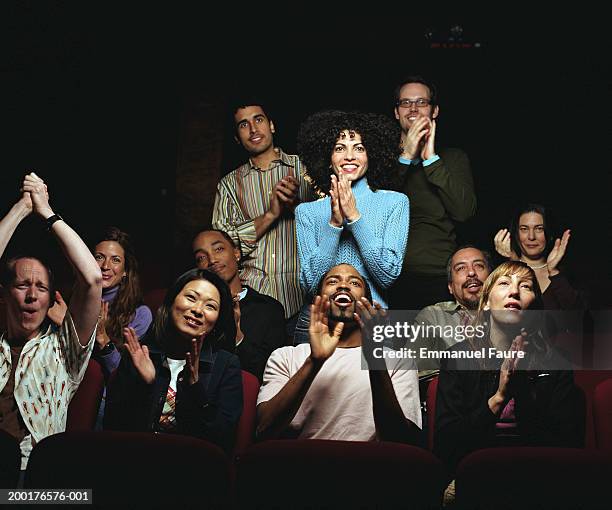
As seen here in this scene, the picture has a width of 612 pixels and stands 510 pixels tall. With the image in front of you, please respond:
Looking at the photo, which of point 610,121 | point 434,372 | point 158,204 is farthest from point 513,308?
point 158,204

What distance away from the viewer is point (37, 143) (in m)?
4.14

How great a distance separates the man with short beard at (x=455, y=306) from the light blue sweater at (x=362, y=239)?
210mm

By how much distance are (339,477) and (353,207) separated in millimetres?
1121

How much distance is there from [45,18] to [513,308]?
2.53m

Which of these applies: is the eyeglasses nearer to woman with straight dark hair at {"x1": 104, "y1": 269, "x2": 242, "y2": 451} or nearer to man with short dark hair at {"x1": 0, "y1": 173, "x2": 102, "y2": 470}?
woman with straight dark hair at {"x1": 104, "y1": 269, "x2": 242, "y2": 451}

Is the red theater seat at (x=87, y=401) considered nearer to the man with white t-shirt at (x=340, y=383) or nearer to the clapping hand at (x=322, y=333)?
the man with white t-shirt at (x=340, y=383)

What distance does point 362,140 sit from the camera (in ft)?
9.97

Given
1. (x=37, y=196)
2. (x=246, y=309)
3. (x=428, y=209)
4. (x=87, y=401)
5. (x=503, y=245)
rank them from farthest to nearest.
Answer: (x=503, y=245)
(x=428, y=209)
(x=246, y=309)
(x=87, y=401)
(x=37, y=196)

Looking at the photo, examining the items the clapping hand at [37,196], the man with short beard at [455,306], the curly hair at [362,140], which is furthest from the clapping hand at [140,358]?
the curly hair at [362,140]

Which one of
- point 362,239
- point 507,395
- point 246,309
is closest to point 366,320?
point 362,239

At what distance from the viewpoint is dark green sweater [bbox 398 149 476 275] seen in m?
3.16

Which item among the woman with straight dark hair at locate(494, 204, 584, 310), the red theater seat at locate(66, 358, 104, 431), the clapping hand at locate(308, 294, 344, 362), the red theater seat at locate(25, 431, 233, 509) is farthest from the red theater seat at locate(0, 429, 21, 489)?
the woman with straight dark hair at locate(494, 204, 584, 310)

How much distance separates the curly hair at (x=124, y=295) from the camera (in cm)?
310

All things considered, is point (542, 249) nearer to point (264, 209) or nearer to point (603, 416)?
point (603, 416)
